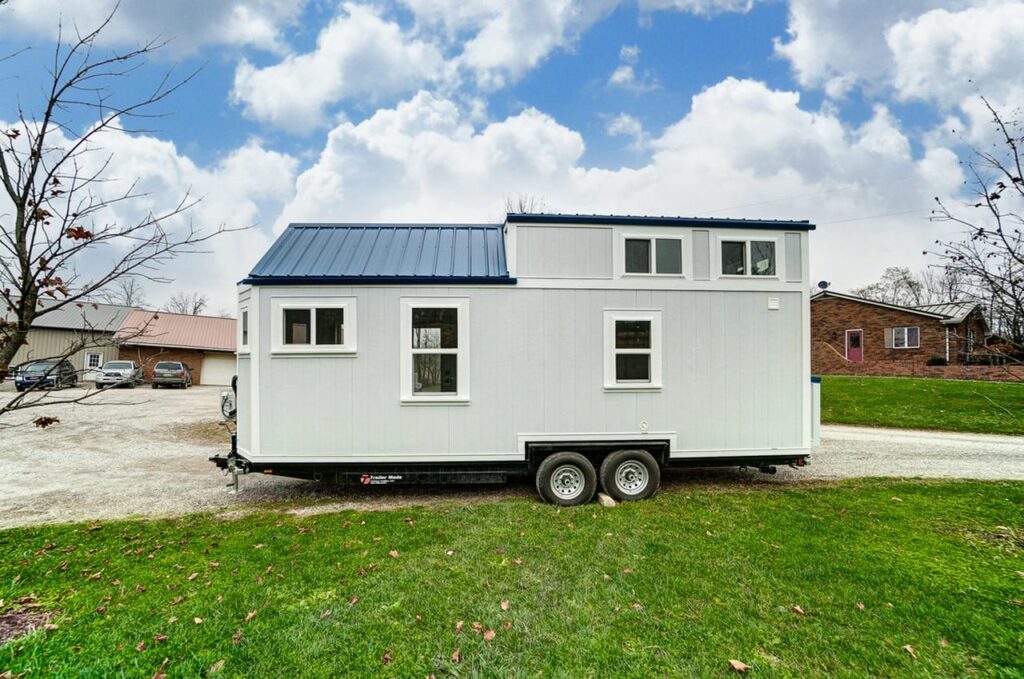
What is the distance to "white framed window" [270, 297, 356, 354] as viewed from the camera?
6.25 m

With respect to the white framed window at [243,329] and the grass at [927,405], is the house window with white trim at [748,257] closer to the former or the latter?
the white framed window at [243,329]

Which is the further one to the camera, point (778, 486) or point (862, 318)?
point (862, 318)

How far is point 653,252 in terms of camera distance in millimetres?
6602

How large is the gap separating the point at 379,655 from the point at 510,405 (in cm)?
363

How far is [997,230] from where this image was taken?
4.27m

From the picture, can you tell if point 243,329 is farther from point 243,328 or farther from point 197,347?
point 197,347

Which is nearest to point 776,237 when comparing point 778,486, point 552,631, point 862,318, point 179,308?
point 778,486

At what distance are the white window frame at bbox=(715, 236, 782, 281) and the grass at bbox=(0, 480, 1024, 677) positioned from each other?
339 cm

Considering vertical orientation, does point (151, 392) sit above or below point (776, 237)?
below

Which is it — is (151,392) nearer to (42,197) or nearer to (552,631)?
(42,197)

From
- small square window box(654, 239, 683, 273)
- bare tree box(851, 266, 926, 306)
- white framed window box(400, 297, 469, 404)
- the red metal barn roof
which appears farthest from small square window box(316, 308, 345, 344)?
bare tree box(851, 266, 926, 306)

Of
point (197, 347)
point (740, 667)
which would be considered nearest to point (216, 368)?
point (197, 347)

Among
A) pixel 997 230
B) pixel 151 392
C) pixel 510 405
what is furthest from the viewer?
pixel 151 392

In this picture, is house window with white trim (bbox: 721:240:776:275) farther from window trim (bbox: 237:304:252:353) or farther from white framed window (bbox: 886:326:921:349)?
white framed window (bbox: 886:326:921:349)
